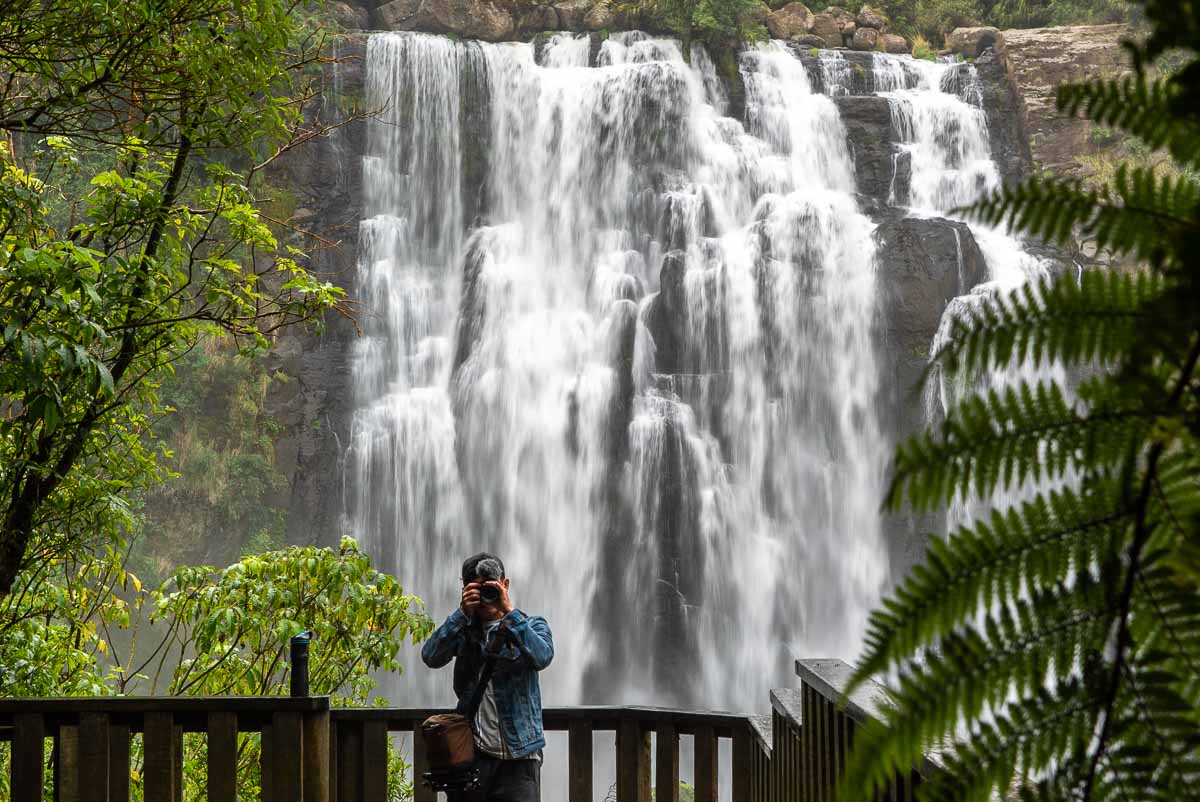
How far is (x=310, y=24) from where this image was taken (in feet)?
57.4

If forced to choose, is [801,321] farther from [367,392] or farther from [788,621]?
[367,392]

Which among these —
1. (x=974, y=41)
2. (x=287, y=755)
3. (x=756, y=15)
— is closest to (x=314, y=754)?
(x=287, y=755)

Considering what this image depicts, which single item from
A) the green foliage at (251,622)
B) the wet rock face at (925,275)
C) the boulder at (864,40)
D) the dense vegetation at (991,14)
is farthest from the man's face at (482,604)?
the dense vegetation at (991,14)

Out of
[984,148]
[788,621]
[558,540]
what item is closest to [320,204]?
[558,540]

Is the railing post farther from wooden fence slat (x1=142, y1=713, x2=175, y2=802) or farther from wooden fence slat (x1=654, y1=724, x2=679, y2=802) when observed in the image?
wooden fence slat (x1=142, y1=713, x2=175, y2=802)

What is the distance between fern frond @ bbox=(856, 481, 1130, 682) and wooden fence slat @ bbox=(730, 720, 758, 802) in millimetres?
3161

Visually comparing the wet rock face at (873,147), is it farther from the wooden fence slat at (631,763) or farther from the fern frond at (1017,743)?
the fern frond at (1017,743)

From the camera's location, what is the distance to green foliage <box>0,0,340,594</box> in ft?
9.94

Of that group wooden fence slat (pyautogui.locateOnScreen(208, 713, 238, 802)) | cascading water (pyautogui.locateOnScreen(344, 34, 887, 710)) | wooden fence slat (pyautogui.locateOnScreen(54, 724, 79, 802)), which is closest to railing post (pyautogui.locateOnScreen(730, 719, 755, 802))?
wooden fence slat (pyautogui.locateOnScreen(208, 713, 238, 802))

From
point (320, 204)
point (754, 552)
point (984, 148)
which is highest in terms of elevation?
point (984, 148)

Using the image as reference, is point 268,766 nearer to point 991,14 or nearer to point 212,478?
Answer: point 212,478

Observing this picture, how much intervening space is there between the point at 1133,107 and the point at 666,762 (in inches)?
142

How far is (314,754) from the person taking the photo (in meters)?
3.14

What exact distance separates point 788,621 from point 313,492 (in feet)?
28.1
